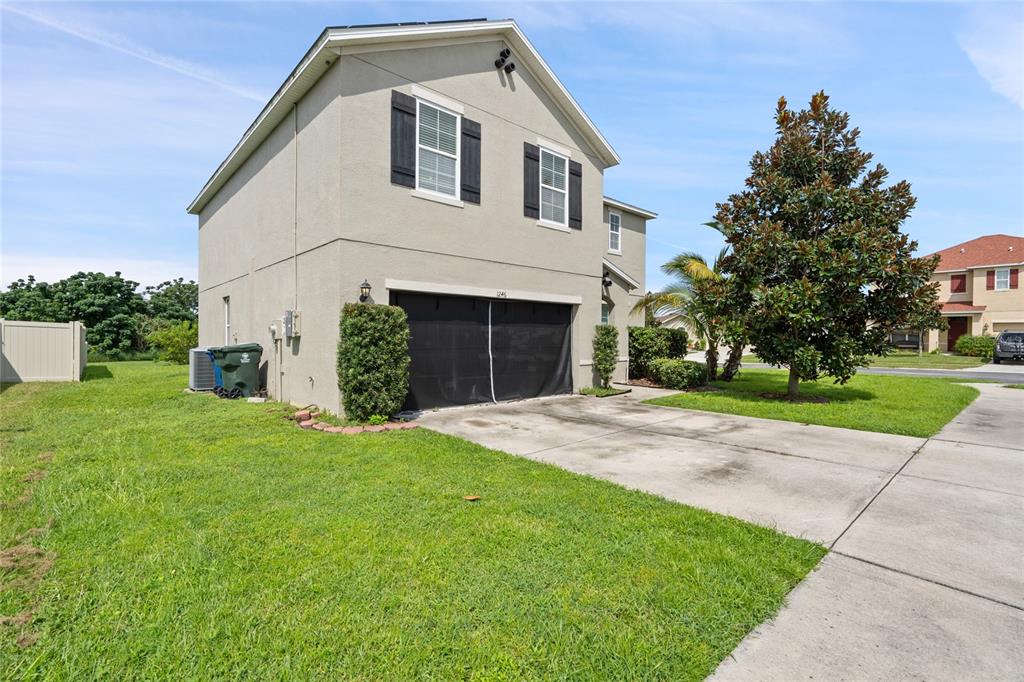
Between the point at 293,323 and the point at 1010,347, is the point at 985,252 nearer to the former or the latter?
the point at 1010,347

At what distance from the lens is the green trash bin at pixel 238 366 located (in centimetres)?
1038

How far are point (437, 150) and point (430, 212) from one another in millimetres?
1284

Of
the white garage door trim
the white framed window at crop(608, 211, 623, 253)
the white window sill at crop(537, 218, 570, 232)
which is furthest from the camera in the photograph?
the white framed window at crop(608, 211, 623, 253)

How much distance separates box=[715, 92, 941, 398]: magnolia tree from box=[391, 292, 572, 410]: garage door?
14.7 ft

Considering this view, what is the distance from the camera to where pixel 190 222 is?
1802cm

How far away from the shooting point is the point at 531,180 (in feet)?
35.6

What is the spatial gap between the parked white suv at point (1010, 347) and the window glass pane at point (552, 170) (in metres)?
28.1

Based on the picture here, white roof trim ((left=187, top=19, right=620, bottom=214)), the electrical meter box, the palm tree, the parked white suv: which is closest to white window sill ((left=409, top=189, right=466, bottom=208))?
white roof trim ((left=187, top=19, right=620, bottom=214))

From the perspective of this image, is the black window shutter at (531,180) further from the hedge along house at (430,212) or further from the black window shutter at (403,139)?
the black window shutter at (403,139)

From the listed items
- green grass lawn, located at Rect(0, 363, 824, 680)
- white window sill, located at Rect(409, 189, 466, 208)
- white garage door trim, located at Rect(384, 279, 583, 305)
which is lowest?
green grass lawn, located at Rect(0, 363, 824, 680)

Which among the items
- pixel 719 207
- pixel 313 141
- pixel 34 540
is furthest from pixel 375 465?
pixel 719 207

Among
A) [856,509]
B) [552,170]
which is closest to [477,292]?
[552,170]

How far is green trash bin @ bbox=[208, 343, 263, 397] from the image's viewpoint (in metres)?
10.4

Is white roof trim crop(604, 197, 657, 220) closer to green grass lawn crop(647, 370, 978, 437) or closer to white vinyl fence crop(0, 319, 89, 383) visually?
green grass lawn crop(647, 370, 978, 437)
